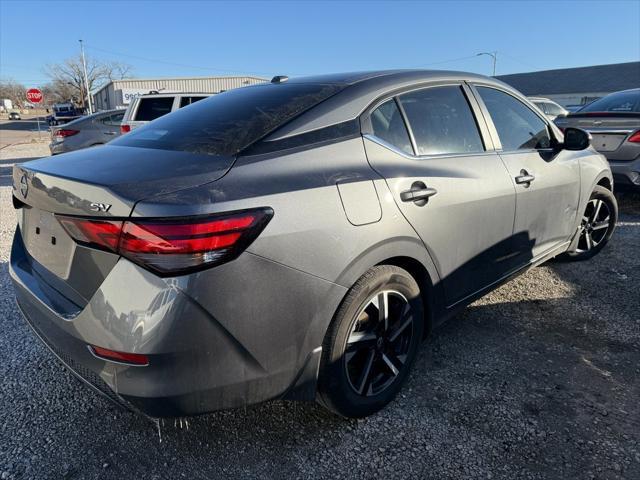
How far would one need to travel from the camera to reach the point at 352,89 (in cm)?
230

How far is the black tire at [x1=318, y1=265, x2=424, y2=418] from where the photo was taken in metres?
1.98

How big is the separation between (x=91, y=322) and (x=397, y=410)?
1.53 metres

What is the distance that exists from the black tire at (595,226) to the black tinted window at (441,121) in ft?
6.73

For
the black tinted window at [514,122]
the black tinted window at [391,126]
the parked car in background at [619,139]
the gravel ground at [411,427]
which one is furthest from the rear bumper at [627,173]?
the black tinted window at [391,126]

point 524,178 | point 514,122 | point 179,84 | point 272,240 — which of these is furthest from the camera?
point 179,84

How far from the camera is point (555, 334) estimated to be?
10.3 feet

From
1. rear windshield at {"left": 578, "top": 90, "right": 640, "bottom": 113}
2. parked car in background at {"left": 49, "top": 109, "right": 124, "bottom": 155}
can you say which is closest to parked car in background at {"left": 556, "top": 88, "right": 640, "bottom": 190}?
rear windshield at {"left": 578, "top": 90, "right": 640, "bottom": 113}

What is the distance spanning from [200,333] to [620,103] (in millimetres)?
7400

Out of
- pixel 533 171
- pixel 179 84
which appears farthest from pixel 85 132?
pixel 179 84

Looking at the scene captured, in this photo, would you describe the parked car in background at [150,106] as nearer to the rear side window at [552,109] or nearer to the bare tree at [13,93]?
the rear side window at [552,109]

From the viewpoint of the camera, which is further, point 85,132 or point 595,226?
point 85,132

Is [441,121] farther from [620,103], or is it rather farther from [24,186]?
[620,103]

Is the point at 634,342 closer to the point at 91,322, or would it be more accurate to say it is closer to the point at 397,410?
the point at 397,410

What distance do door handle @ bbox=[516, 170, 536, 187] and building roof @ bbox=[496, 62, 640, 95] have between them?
49.1 metres
